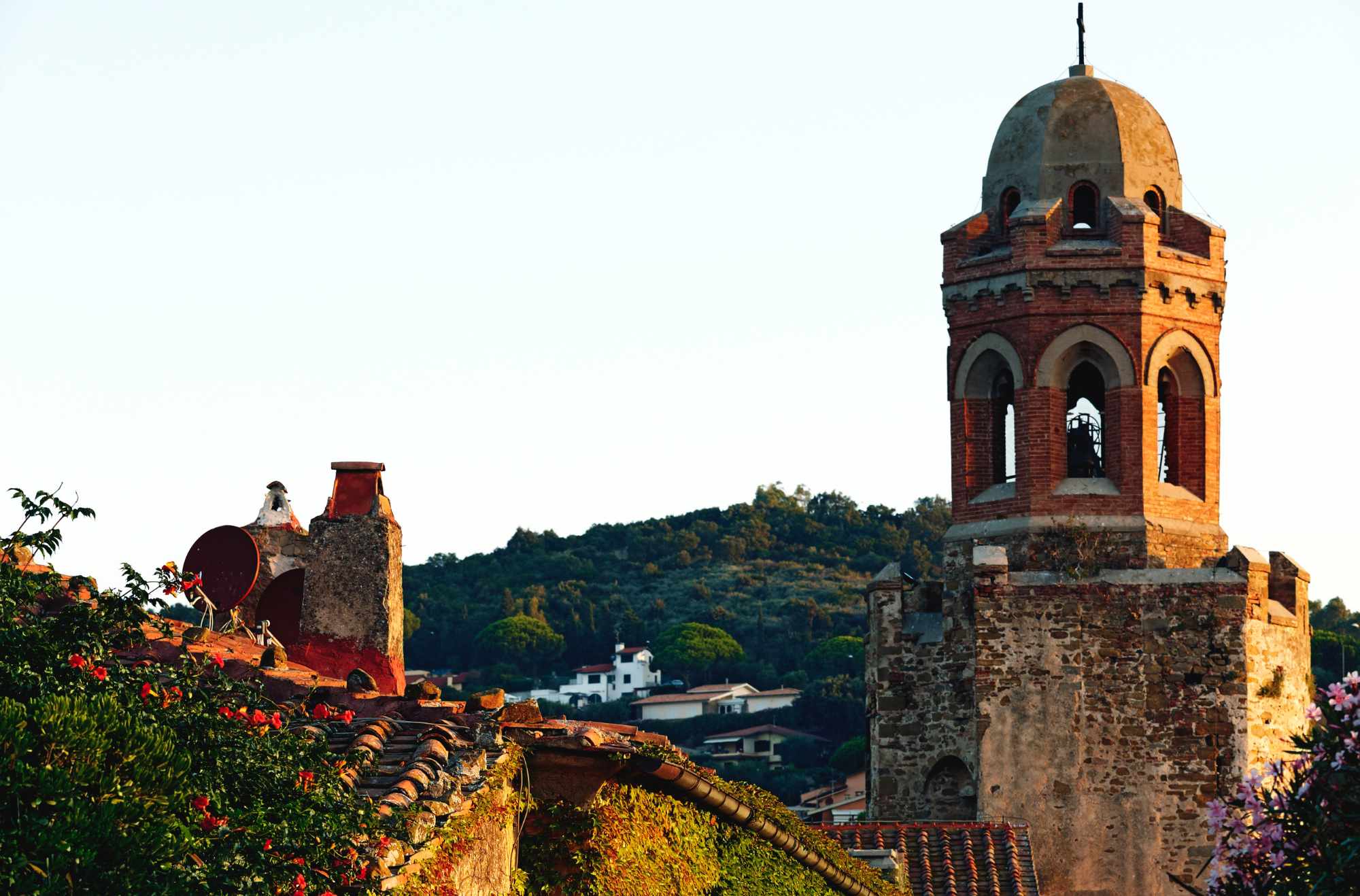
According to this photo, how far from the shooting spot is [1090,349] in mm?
30312

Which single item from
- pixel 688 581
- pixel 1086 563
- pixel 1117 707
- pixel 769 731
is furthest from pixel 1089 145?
pixel 688 581

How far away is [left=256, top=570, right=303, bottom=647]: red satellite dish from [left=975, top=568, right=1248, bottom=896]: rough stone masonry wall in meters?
14.1

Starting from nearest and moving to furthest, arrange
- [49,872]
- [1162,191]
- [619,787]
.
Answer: [49,872]
[619,787]
[1162,191]

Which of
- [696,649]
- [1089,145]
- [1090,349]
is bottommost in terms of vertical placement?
[1090,349]

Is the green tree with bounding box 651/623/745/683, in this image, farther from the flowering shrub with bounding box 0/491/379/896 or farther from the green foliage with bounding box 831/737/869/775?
the flowering shrub with bounding box 0/491/379/896

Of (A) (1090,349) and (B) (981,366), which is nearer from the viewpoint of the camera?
(A) (1090,349)

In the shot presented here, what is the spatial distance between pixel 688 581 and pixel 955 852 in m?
73.5

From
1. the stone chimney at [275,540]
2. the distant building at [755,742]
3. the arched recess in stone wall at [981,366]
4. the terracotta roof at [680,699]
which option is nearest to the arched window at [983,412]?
the arched recess in stone wall at [981,366]

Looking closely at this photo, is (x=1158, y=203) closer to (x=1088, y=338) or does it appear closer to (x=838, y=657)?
(x=1088, y=338)

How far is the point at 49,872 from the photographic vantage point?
8469 millimetres

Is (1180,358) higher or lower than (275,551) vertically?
higher

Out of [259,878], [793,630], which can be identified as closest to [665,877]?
[259,878]

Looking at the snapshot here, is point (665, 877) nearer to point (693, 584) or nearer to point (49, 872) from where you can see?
point (49, 872)

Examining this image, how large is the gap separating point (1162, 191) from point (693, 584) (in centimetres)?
6748
